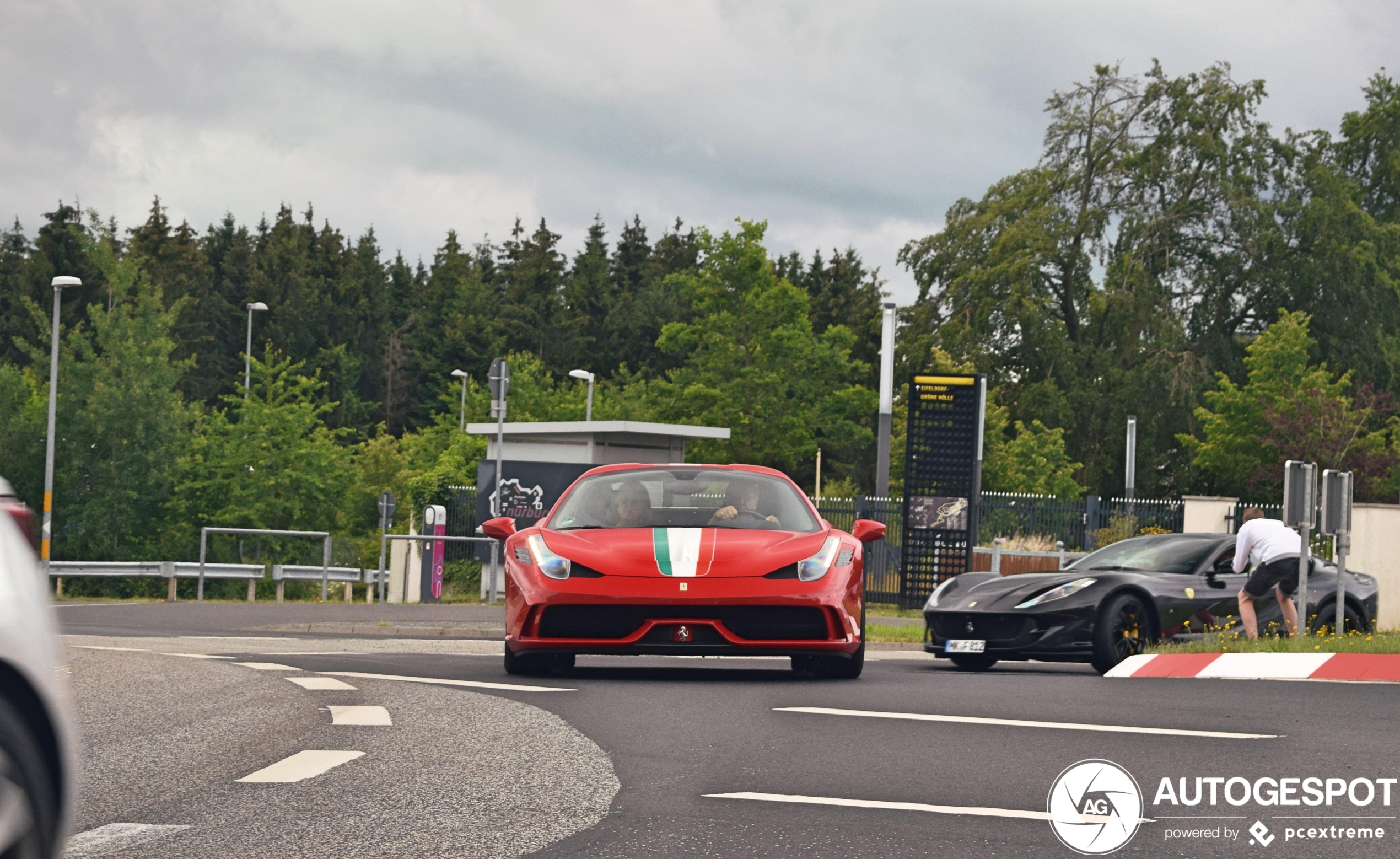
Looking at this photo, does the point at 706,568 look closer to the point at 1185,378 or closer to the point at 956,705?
the point at 956,705

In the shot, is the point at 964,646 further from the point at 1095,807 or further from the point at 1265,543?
the point at 1095,807

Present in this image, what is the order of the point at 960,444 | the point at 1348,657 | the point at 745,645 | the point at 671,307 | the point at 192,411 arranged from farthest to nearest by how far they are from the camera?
the point at 671,307
the point at 192,411
the point at 960,444
the point at 1348,657
the point at 745,645

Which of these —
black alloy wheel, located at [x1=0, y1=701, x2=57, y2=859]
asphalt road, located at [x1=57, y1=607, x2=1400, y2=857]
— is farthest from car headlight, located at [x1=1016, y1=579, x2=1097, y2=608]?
black alloy wheel, located at [x1=0, y1=701, x2=57, y2=859]

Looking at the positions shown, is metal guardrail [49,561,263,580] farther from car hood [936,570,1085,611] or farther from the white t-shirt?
the white t-shirt

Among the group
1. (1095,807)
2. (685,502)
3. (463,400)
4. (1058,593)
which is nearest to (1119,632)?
(1058,593)

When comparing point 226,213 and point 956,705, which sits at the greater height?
point 226,213

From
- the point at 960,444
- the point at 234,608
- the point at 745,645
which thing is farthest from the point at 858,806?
the point at 234,608

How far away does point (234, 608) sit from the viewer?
25.5 meters

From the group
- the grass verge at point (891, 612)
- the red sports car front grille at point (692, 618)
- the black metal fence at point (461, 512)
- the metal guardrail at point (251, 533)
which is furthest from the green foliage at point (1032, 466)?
the red sports car front grille at point (692, 618)

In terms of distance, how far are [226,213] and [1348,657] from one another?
108894mm

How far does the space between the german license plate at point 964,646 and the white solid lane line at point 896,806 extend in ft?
24.2

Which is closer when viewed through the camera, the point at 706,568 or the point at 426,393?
the point at 706,568

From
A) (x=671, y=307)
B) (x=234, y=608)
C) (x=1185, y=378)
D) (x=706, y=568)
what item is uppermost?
(x=671, y=307)

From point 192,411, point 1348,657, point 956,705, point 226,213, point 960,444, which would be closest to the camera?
point 956,705
